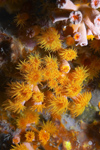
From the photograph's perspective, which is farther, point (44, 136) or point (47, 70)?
point (44, 136)

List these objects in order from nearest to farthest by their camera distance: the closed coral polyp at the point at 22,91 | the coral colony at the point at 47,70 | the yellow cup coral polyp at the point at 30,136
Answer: the coral colony at the point at 47,70 < the closed coral polyp at the point at 22,91 < the yellow cup coral polyp at the point at 30,136

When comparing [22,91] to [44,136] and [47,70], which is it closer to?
[47,70]

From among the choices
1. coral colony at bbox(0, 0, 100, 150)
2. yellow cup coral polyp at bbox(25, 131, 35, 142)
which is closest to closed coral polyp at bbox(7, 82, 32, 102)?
coral colony at bbox(0, 0, 100, 150)

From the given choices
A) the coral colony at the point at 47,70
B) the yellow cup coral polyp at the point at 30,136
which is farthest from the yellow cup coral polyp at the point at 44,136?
the yellow cup coral polyp at the point at 30,136

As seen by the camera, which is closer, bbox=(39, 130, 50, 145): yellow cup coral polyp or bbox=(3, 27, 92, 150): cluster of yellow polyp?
bbox=(3, 27, 92, 150): cluster of yellow polyp

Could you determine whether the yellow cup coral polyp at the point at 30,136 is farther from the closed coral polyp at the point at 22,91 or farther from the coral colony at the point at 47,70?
the closed coral polyp at the point at 22,91

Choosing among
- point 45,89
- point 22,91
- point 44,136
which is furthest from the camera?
point 45,89

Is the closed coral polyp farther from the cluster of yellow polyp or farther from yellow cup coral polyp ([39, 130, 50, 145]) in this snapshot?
yellow cup coral polyp ([39, 130, 50, 145])

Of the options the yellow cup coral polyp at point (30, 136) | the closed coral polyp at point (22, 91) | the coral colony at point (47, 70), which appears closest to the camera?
the coral colony at point (47, 70)

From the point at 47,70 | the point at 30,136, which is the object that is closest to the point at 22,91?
the point at 47,70
